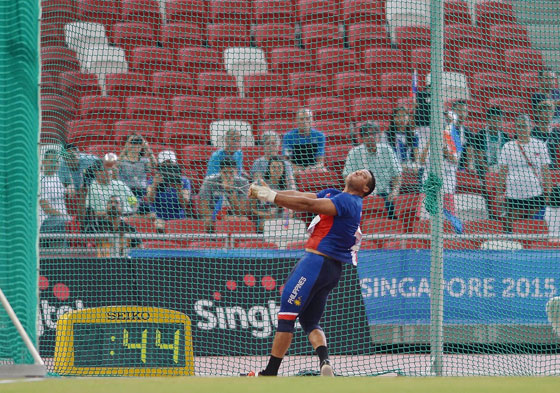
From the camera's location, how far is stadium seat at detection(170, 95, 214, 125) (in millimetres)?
11633

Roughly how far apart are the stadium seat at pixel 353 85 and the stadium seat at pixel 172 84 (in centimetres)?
196

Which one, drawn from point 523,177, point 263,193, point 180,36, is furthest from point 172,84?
point 263,193

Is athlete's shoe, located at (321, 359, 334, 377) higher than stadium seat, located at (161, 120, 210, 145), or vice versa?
stadium seat, located at (161, 120, 210, 145)

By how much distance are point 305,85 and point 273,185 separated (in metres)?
2.29

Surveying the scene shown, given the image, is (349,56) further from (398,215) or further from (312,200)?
(312,200)

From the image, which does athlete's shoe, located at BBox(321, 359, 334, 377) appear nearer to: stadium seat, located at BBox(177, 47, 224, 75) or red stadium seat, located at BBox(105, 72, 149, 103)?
red stadium seat, located at BBox(105, 72, 149, 103)

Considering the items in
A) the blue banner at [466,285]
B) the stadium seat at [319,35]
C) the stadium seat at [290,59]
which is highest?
the stadium seat at [319,35]

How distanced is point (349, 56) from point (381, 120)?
5.17 ft

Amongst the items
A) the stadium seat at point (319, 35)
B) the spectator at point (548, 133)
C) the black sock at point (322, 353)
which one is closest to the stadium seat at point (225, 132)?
the stadium seat at point (319, 35)

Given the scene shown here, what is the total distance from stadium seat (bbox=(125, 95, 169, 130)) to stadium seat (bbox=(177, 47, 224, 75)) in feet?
2.44

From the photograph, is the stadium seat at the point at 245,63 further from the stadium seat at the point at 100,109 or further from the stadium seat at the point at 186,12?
the stadium seat at the point at 100,109

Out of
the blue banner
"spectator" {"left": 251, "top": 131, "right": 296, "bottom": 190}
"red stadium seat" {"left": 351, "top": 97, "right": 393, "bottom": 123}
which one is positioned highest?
"red stadium seat" {"left": 351, "top": 97, "right": 393, "bottom": 123}

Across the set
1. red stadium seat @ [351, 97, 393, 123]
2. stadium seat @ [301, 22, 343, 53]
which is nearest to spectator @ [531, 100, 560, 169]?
red stadium seat @ [351, 97, 393, 123]

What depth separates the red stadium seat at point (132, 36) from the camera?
39.5 feet
